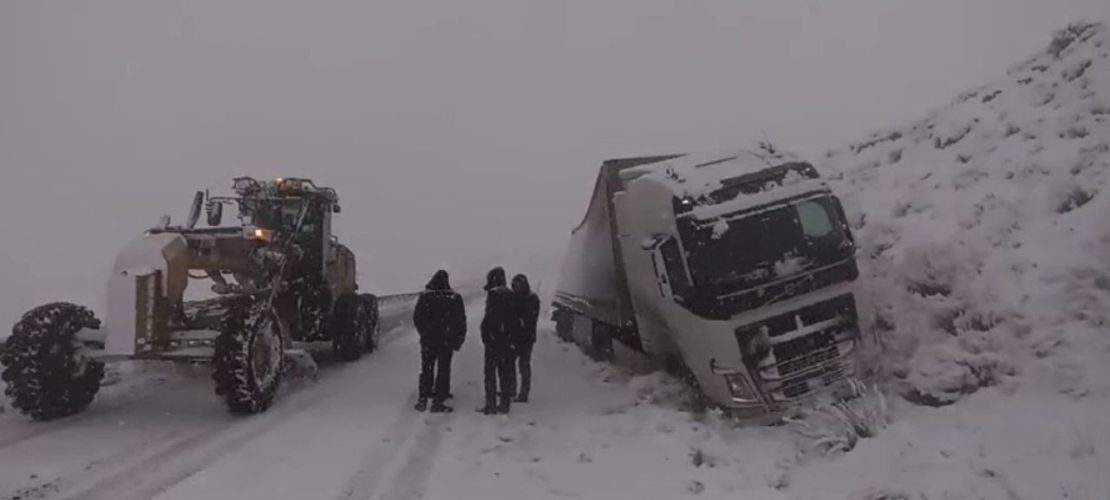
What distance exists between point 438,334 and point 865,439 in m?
5.10

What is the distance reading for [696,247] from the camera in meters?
8.72

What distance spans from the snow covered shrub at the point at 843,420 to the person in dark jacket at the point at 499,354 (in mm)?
3407

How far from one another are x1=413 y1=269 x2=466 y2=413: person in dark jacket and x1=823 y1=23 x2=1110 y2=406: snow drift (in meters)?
5.01

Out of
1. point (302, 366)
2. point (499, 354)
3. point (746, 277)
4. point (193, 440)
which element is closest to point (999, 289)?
point (746, 277)

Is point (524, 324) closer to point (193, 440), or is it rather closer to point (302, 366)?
point (193, 440)

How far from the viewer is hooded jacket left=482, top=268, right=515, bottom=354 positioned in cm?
981

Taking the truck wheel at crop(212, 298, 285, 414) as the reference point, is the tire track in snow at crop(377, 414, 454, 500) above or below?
below

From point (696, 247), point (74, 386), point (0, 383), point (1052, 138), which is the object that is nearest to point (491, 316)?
point (696, 247)

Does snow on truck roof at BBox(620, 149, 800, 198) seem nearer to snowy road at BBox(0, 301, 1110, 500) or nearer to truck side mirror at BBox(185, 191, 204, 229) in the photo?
snowy road at BBox(0, 301, 1110, 500)

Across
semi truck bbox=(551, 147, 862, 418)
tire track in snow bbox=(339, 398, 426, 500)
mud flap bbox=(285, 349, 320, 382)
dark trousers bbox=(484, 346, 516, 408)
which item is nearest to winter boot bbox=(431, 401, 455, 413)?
tire track in snow bbox=(339, 398, 426, 500)

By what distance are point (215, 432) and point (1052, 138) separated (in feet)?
37.9

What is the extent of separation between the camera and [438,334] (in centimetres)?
988

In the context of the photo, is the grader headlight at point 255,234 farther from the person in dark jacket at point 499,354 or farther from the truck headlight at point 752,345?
the truck headlight at point 752,345

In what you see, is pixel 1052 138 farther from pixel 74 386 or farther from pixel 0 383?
pixel 0 383
